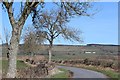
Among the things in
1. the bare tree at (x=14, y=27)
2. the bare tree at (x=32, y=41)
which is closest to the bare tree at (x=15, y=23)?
the bare tree at (x=14, y=27)

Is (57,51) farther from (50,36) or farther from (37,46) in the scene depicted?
(50,36)

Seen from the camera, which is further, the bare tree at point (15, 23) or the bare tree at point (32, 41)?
the bare tree at point (32, 41)

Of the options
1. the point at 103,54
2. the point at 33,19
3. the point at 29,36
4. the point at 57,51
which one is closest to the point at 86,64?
the point at 103,54

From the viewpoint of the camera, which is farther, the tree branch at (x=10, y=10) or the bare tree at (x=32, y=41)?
the bare tree at (x=32, y=41)

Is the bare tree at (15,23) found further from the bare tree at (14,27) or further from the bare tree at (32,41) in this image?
the bare tree at (32,41)

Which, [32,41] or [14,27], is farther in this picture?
[32,41]

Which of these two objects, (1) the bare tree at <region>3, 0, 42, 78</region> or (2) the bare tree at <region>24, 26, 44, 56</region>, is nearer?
(1) the bare tree at <region>3, 0, 42, 78</region>

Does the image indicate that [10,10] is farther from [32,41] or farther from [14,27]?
[32,41]

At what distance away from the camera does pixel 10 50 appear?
2180 cm

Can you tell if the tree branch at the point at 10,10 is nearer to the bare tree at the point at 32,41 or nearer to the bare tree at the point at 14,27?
the bare tree at the point at 14,27

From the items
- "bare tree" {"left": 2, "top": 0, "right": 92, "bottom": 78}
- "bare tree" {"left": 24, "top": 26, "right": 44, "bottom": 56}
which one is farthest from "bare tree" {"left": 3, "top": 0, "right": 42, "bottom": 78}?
"bare tree" {"left": 24, "top": 26, "right": 44, "bottom": 56}

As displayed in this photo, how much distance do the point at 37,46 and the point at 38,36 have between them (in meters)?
8.89

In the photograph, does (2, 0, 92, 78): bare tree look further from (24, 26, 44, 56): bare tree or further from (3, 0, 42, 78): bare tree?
(24, 26, 44, 56): bare tree

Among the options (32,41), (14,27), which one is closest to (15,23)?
(14,27)
